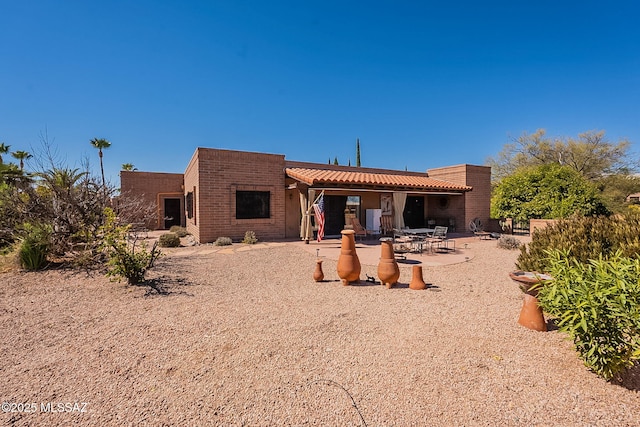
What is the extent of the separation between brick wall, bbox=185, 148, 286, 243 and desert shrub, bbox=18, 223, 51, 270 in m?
5.27

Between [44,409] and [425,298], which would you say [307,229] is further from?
[44,409]

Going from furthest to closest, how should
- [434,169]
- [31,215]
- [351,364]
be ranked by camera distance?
1. [434,169]
2. [31,215]
3. [351,364]

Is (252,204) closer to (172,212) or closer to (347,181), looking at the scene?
(347,181)

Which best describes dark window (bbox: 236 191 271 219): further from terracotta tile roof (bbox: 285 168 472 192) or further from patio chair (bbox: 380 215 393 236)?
patio chair (bbox: 380 215 393 236)

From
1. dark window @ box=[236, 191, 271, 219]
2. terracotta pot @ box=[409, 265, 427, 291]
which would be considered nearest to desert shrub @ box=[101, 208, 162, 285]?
terracotta pot @ box=[409, 265, 427, 291]

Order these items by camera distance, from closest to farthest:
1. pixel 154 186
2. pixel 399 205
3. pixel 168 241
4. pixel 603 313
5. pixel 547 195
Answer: pixel 603 313 < pixel 168 241 < pixel 399 205 < pixel 547 195 < pixel 154 186

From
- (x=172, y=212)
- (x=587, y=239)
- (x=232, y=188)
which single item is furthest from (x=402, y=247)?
(x=172, y=212)

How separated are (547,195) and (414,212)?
721 cm

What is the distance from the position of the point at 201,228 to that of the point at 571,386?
40.4ft

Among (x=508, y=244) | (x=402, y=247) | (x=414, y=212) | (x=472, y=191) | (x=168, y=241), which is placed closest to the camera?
(x=402, y=247)

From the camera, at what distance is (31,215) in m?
7.65

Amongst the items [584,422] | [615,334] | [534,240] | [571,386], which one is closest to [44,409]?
[584,422]

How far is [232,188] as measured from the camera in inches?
509

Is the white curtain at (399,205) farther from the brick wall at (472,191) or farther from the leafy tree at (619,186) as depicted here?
the leafy tree at (619,186)
